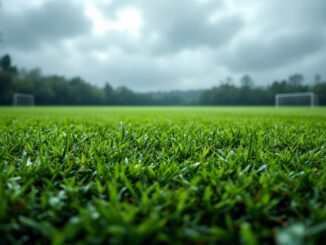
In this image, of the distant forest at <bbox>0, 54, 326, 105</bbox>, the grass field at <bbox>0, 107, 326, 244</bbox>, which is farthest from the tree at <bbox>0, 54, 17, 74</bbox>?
the grass field at <bbox>0, 107, 326, 244</bbox>

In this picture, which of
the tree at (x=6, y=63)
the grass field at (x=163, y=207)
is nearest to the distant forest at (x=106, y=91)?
the tree at (x=6, y=63)

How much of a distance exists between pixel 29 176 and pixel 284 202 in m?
1.10

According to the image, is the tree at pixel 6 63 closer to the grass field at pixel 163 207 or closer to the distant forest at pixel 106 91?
the distant forest at pixel 106 91

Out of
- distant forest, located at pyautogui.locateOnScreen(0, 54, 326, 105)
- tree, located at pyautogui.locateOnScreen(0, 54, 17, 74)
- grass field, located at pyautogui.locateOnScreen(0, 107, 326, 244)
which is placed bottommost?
grass field, located at pyautogui.locateOnScreen(0, 107, 326, 244)

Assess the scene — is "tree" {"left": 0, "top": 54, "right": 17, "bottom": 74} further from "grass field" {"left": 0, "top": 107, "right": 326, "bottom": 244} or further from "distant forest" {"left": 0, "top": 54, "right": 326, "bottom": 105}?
"grass field" {"left": 0, "top": 107, "right": 326, "bottom": 244}

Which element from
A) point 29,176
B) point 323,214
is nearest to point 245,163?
point 323,214

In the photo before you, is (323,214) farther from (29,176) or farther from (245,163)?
(29,176)

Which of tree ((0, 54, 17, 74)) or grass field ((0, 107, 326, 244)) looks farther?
tree ((0, 54, 17, 74))

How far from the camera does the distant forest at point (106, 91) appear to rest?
47.1m

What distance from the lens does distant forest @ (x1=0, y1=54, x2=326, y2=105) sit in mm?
47094

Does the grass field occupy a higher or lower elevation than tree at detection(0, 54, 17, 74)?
lower

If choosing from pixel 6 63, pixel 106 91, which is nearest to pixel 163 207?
pixel 6 63

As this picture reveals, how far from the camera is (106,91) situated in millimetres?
68812

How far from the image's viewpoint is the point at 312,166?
125 centimetres
